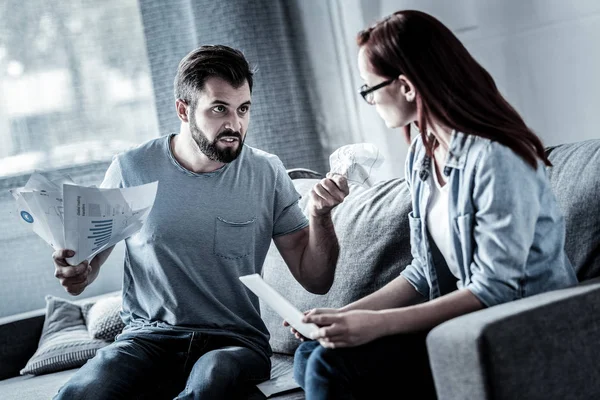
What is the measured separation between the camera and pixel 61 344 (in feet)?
8.03

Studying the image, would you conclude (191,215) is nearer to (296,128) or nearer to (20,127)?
(296,128)

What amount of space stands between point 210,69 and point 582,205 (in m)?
0.96

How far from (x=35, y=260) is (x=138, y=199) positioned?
157 cm

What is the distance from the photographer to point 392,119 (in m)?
1.50

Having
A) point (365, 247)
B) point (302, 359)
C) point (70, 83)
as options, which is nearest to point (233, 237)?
point (365, 247)

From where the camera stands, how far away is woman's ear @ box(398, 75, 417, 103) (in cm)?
142

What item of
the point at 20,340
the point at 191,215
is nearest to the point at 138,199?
the point at 191,215

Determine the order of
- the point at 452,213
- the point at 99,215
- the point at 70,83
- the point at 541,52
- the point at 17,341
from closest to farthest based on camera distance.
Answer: the point at 452,213 < the point at 99,215 < the point at 541,52 < the point at 17,341 < the point at 70,83

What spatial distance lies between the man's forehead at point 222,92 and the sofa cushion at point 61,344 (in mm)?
968

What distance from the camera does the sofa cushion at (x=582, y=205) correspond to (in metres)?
1.47

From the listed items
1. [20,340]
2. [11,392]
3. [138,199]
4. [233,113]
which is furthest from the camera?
[20,340]

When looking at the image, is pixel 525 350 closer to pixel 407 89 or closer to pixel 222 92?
pixel 407 89

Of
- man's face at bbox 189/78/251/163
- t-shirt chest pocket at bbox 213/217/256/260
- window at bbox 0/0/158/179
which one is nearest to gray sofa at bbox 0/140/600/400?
t-shirt chest pocket at bbox 213/217/256/260

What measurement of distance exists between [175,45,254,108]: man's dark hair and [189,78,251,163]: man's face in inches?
0.7
